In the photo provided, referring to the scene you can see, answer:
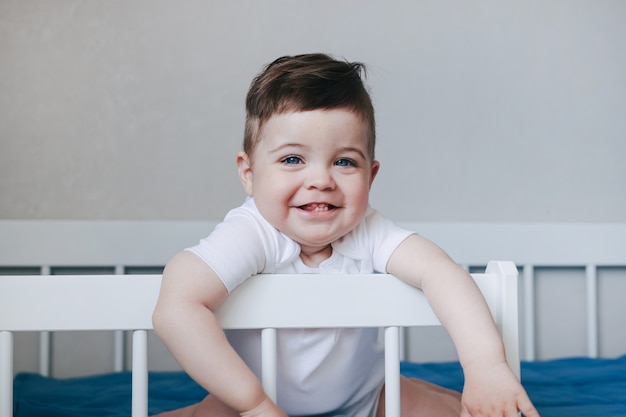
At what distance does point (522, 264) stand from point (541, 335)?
0.69 ft

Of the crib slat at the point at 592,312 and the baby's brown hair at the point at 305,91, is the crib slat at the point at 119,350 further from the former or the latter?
the crib slat at the point at 592,312

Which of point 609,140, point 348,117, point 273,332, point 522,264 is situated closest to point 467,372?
point 273,332

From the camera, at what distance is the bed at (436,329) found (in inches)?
54.7

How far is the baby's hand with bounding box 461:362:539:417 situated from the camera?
732mm

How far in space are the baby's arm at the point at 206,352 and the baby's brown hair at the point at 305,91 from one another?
0.24 m

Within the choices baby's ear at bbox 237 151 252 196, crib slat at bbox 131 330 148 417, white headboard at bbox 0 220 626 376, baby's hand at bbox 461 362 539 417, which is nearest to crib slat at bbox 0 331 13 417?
crib slat at bbox 131 330 148 417

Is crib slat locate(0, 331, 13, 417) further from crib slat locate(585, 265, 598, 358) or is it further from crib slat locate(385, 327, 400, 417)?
crib slat locate(585, 265, 598, 358)

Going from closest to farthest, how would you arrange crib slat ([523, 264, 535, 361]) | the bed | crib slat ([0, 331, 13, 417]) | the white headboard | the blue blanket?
crib slat ([0, 331, 13, 417]) < the blue blanket < the bed < the white headboard < crib slat ([523, 264, 535, 361])

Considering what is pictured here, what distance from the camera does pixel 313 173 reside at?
0.84m

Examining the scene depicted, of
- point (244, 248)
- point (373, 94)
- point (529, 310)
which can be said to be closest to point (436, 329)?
point (529, 310)

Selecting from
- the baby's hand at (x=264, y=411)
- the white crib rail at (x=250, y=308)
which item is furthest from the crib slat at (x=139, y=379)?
the baby's hand at (x=264, y=411)

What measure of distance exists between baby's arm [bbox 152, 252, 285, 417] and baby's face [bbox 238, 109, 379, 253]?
0.17m

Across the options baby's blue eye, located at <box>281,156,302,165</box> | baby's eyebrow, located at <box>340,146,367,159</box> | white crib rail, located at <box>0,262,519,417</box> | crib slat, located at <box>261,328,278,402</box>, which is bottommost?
crib slat, located at <box>261,328,278,402</box>

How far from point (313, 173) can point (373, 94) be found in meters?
0.84
